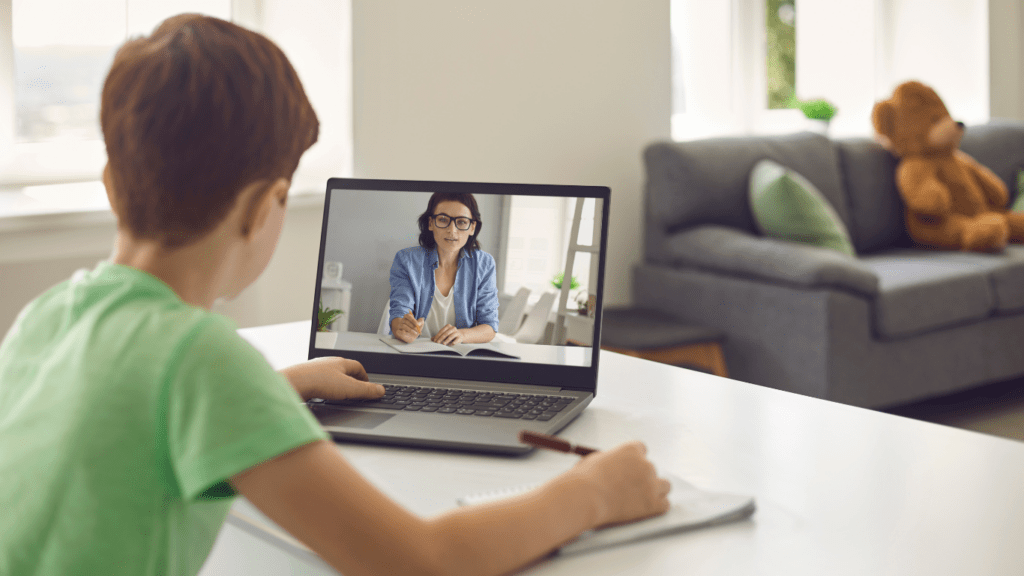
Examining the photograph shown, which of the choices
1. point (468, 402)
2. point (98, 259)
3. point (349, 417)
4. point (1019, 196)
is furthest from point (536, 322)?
point (1019, 196)

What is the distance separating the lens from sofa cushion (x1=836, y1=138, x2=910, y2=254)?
379 centimetres

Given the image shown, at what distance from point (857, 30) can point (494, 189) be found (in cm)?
440

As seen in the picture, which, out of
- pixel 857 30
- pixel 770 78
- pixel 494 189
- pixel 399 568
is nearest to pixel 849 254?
pixel 770 78

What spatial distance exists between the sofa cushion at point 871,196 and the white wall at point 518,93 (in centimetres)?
81

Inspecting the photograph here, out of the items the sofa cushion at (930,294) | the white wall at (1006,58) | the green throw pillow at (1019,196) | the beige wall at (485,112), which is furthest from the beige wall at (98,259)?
the white wall at (1006,58)

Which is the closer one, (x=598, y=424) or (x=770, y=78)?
(x=598, y=424)

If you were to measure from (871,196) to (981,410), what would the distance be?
3.25 ft

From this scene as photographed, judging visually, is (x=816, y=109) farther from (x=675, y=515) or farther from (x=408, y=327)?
(x=675, y=515)

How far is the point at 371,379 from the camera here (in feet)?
3.62

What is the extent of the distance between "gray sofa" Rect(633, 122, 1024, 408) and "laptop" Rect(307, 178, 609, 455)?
1952 mm

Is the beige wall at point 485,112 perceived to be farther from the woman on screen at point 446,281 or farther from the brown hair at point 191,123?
the brown hair at point 191,123

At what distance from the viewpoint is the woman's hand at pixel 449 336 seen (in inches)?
42.3

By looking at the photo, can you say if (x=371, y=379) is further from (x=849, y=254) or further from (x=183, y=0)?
(x=849, y=254)

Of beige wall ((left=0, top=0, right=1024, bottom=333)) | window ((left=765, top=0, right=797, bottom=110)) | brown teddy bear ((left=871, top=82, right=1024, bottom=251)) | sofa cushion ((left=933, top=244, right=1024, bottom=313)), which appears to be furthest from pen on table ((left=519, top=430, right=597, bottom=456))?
window ((left=765, top=0, right=797, bottom=110))
